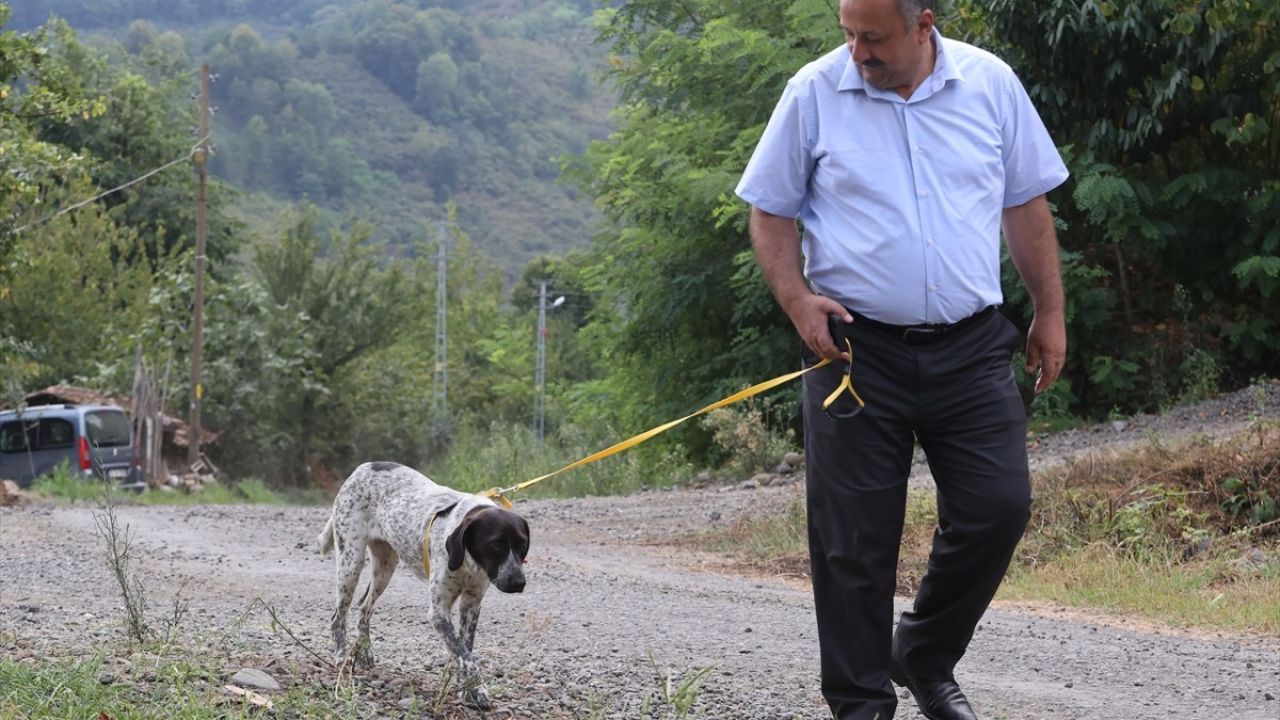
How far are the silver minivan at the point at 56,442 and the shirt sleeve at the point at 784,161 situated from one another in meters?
26.1

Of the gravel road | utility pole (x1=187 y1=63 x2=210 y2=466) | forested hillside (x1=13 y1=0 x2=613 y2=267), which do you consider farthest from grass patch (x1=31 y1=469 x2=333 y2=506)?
forested hillside (x1=13 y1=0 x2=613 y2=267)

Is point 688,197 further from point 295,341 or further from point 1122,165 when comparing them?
point 295,341

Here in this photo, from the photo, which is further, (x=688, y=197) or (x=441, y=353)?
(x=441, y=353)

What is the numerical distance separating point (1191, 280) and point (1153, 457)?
751 centimetres

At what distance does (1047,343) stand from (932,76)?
2.94ft

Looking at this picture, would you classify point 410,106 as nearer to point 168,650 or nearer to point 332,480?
point 332,480

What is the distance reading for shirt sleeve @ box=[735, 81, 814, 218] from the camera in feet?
15.7

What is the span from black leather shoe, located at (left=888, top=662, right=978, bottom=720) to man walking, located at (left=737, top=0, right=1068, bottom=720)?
1.14 ft

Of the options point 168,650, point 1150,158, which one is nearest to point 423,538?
point 168,650

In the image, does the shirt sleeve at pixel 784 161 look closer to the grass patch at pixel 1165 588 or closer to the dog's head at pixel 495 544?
the dog's head at pixel 495 544

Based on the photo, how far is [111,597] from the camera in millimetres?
9719

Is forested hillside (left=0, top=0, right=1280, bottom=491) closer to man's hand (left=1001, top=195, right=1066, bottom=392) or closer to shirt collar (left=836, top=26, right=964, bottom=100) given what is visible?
man's hand (left=1001, top=195, right=1066, bottom=392)

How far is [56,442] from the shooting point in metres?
29.7

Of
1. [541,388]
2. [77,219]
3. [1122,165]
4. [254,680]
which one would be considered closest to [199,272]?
[77,219]
